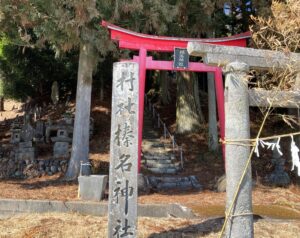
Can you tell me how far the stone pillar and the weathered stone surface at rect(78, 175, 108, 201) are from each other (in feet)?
12.7

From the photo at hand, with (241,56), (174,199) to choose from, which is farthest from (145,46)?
(241,56)

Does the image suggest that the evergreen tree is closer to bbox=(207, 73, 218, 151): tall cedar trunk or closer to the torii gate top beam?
the torii gate top beam

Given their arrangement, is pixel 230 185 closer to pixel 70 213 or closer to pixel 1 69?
pixel 70 213

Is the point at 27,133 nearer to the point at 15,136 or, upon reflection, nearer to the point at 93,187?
the point at 15,136

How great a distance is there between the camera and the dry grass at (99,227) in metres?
5.43

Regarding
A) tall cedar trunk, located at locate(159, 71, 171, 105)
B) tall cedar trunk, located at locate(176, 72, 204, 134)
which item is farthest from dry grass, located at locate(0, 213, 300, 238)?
tall cedar trunk, located at locate(159, 71, 171, 105)

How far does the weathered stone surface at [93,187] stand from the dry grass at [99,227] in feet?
5.38

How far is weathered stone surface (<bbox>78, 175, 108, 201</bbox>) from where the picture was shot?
26.5 feet

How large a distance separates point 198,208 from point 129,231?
10.6 ft

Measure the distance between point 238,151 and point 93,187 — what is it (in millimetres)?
4199

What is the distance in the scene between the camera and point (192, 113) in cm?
1585

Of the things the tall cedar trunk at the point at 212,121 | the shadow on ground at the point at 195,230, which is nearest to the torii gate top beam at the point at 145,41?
the tall cedar trunk at the point at 212,121

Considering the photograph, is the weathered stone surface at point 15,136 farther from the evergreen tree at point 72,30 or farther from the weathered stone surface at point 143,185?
the weathered stone surface at point 143,185

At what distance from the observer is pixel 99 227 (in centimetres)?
575
